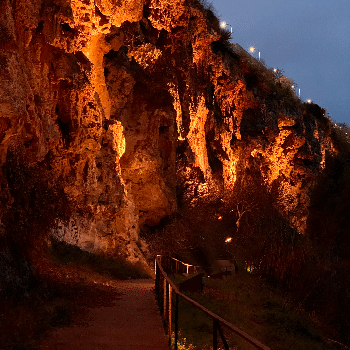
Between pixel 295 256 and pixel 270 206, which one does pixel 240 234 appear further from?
pixel 295 256

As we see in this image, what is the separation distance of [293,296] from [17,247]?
13250 millimetres

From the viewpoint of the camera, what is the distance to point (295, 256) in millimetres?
20438

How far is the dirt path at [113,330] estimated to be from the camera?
18.3 ft

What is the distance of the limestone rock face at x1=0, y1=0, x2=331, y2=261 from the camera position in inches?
429

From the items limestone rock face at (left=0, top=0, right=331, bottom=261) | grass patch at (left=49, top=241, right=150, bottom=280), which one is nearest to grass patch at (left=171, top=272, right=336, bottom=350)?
grass patch at (left=49, top=241, right=150, bottom=280)

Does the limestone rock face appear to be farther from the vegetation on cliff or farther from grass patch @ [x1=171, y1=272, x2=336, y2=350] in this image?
grass patch @ [x1=171, y1=272, x2=336, y2=350]

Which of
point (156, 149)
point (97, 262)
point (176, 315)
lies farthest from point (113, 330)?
point (156, 149)

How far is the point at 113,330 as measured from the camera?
21.4 ft

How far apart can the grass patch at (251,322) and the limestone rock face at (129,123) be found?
4.96 metres

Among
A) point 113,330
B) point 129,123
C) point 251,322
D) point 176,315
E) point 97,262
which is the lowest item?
point 251,322

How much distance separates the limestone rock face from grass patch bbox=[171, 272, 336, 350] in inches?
195

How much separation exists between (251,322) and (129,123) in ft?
49.1

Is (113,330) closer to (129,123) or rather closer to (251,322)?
(251,322)

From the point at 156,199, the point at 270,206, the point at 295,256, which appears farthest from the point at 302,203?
the point at 156,199
